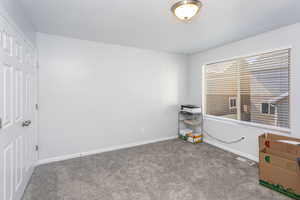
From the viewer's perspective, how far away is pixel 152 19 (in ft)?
7.08

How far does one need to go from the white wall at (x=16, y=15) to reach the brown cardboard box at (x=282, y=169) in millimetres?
3421

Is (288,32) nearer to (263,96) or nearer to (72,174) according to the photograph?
(263,96)

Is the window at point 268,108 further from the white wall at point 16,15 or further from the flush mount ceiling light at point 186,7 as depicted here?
the white wall at point 16,15

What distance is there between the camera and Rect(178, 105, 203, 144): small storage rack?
374 centimetres

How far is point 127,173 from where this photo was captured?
93.0 inches

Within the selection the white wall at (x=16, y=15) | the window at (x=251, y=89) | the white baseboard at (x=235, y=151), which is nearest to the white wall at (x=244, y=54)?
the white baseboard at (x=235, y=151)

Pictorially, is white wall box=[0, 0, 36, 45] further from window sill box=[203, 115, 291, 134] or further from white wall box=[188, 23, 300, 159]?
window sill box=[203, 115, 291, 134]

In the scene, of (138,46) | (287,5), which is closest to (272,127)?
(287,5)

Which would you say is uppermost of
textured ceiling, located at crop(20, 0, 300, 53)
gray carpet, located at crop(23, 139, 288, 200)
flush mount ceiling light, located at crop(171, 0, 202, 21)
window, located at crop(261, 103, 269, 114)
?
textured ceiling, located at crop(20, 0, 300, 53)

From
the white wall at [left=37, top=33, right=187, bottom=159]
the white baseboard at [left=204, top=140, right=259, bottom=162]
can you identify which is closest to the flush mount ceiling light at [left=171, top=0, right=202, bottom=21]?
the white wall at [left=37, top=33, right=187, bottom=159]

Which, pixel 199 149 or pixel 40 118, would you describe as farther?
pixel 199 149

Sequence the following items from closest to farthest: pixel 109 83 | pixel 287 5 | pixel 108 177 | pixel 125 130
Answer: pixel 287 5, pixel 108 177, pixel 109 83, pixel 125 130

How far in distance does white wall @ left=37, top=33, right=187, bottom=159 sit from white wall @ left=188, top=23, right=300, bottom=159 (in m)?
0.46

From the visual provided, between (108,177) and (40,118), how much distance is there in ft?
5.28
